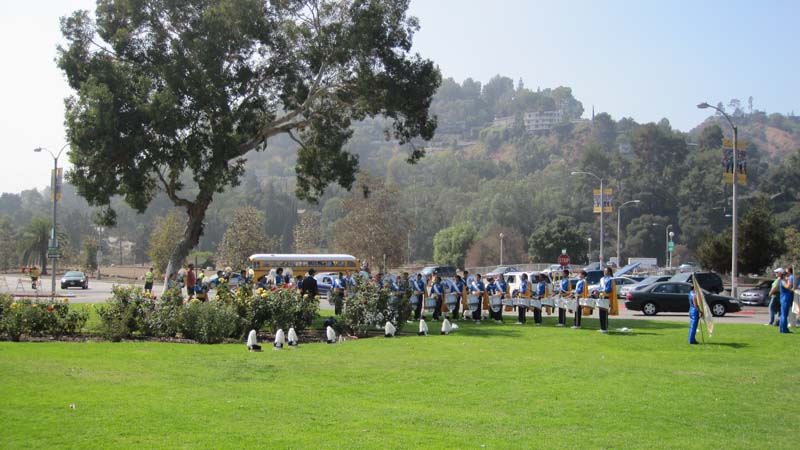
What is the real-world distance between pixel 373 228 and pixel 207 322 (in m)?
54.8

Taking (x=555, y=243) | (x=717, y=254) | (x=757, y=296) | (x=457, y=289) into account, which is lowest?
(x=757, y=296)

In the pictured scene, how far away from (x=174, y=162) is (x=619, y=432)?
24.0 metres

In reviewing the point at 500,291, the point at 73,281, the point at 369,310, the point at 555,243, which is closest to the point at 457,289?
the point at 500,291

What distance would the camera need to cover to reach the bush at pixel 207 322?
19547 mm

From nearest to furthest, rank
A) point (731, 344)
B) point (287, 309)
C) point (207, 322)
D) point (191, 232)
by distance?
point (731, 344) → point (207, 322) → point (287, 309) → point (191, 232)

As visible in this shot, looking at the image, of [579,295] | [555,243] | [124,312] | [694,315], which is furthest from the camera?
[555,243]

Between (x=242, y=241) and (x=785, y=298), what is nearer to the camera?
(x=785, y=298)

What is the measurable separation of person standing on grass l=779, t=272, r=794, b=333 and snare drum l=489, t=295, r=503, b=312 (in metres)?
8.75

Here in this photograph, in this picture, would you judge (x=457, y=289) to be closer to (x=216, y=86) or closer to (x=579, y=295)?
(x=579, y=295)

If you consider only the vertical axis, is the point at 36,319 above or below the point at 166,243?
below

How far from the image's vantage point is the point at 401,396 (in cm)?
1217

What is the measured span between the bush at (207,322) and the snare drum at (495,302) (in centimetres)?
1007

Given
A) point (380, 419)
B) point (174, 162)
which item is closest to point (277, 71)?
point (174, 162)

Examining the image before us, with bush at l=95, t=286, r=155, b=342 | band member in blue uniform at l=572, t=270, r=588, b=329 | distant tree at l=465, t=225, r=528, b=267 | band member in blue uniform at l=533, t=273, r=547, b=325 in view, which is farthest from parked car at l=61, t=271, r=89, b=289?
distant tree at l=465, t=225, r=528, b=267
